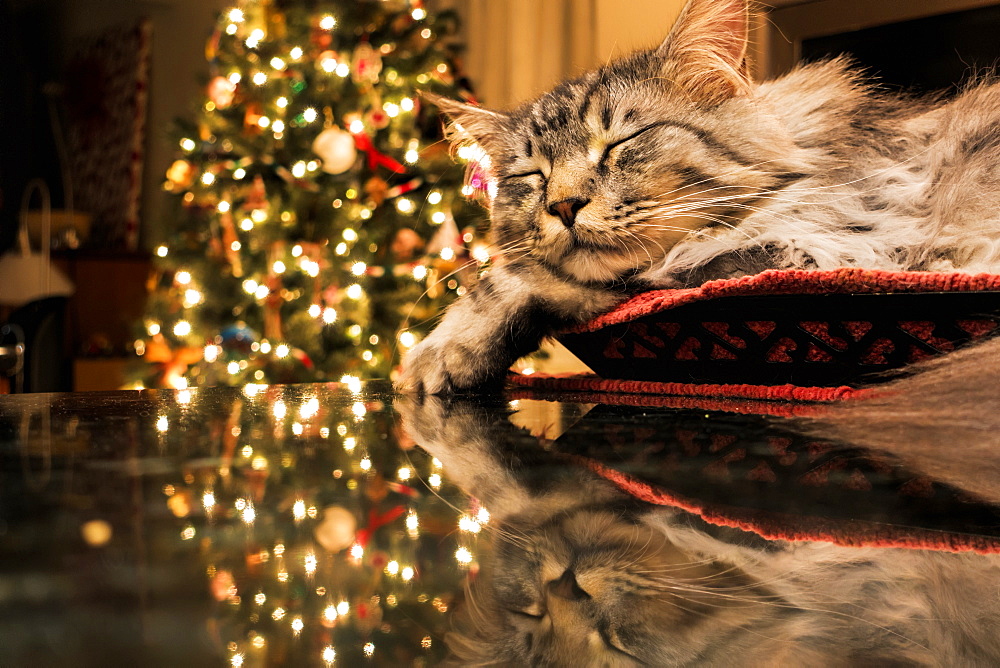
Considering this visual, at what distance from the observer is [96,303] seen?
463 centimetres

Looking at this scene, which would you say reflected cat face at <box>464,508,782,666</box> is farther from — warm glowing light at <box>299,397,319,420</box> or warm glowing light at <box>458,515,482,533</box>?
warm glowing light at <box>299,397,319,420</box>

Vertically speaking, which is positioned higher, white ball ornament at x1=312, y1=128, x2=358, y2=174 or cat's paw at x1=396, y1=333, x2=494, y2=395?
white ball ornament at x1=312, y1=128, x2=358, y2=174

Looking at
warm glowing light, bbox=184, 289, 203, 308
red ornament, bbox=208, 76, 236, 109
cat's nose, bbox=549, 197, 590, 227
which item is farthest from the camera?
red ornament, bbox=208, 76, 236, 109

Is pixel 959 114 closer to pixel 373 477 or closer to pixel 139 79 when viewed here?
pixel 373 477

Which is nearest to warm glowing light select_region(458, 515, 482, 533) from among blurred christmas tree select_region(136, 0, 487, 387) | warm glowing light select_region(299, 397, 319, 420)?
warm glowing light select_region(299, 397, 319, 420)

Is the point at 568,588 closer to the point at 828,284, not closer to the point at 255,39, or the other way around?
the point at 828,284

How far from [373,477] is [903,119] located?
855mm

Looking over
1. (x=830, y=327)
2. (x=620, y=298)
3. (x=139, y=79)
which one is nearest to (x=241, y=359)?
(x=620, y=298)

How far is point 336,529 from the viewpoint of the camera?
25cm

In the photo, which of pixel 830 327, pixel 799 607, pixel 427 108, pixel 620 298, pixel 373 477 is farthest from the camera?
pixel 427 108

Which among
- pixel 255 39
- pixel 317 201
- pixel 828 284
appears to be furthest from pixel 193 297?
pixel 828 284

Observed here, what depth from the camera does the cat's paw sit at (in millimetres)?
757

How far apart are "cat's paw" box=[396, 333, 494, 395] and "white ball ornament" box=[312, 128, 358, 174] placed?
1992 mm

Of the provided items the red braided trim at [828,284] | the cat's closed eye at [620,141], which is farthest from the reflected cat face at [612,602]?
the cat's closed eye at [620,141]
